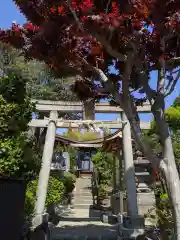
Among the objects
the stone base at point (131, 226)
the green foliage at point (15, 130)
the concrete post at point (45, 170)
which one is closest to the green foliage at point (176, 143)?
the stone base at point (131, 226)

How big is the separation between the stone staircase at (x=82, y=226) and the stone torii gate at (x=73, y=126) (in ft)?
3.57

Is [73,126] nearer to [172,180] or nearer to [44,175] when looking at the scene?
[44,175]

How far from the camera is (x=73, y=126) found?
9.72m

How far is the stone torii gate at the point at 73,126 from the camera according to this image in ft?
25.5

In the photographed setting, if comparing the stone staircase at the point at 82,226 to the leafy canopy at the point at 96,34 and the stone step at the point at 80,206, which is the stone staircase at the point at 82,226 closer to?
the stone step at the point at 80,206

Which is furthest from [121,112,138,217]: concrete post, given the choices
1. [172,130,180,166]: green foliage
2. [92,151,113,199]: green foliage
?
[92,151,113,199]: green foliage

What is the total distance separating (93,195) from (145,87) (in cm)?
1219

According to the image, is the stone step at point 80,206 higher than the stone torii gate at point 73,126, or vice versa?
the stone torii gate at point 73,126

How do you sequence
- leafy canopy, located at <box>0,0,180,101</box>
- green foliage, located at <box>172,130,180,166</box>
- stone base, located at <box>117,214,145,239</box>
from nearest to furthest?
1. leafy canopy, located at <box>0,0,180,101</box>
2. stone base, located at <box>117,214,145,239</box>
3. green foliage, located at <box>172,130,180,166</box>

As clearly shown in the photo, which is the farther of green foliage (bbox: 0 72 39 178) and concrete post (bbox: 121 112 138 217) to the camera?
concrete post (bbox: 121 112 138 217)

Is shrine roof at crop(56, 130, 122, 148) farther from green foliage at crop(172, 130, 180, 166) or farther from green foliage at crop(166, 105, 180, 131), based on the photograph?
green foliage at crop(166, 105, 180, 131)

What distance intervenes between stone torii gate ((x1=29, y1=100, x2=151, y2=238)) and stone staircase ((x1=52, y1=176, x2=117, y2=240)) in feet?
3.57

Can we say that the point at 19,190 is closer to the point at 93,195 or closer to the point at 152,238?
the point at 152,238

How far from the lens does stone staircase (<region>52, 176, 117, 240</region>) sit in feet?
27.4
